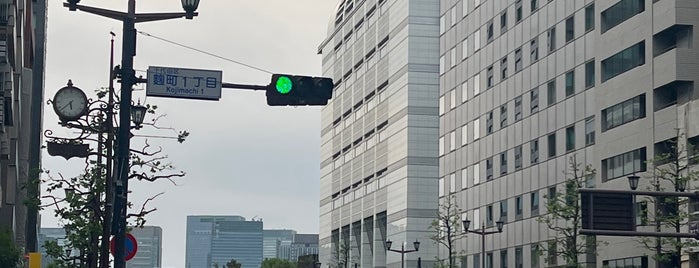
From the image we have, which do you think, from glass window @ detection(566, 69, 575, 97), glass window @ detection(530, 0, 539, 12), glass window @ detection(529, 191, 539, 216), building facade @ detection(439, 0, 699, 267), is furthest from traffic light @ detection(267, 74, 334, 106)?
glass window @ detection(530, 0, 539, 12)

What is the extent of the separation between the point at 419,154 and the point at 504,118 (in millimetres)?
26117

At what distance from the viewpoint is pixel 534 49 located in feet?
272

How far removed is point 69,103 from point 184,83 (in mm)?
4866

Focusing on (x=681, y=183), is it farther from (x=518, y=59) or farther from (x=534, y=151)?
(x=518, y=59)

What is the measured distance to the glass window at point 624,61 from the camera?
6606cm

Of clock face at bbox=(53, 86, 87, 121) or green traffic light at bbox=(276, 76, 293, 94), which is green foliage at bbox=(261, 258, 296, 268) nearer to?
clock face at bbox=(53, 86, 87, 121)

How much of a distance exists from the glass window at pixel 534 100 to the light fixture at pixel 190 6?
2521 inches

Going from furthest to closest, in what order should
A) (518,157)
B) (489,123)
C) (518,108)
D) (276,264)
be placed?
(276,264)
(489,123)
(518,108)
(518,157)

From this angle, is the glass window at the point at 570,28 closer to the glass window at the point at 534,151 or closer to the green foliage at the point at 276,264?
the glass window at the point at 534,151

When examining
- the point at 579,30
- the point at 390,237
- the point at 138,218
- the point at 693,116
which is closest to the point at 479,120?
the point at 579,30

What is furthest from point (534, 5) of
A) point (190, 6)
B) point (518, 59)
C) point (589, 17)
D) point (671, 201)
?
point (190, 6)

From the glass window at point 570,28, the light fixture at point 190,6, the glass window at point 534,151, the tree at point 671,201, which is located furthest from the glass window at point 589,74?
the light fixture at point 190,6

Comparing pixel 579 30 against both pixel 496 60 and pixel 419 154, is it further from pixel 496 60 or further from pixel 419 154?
pixel 419 154

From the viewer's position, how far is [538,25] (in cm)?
8219
